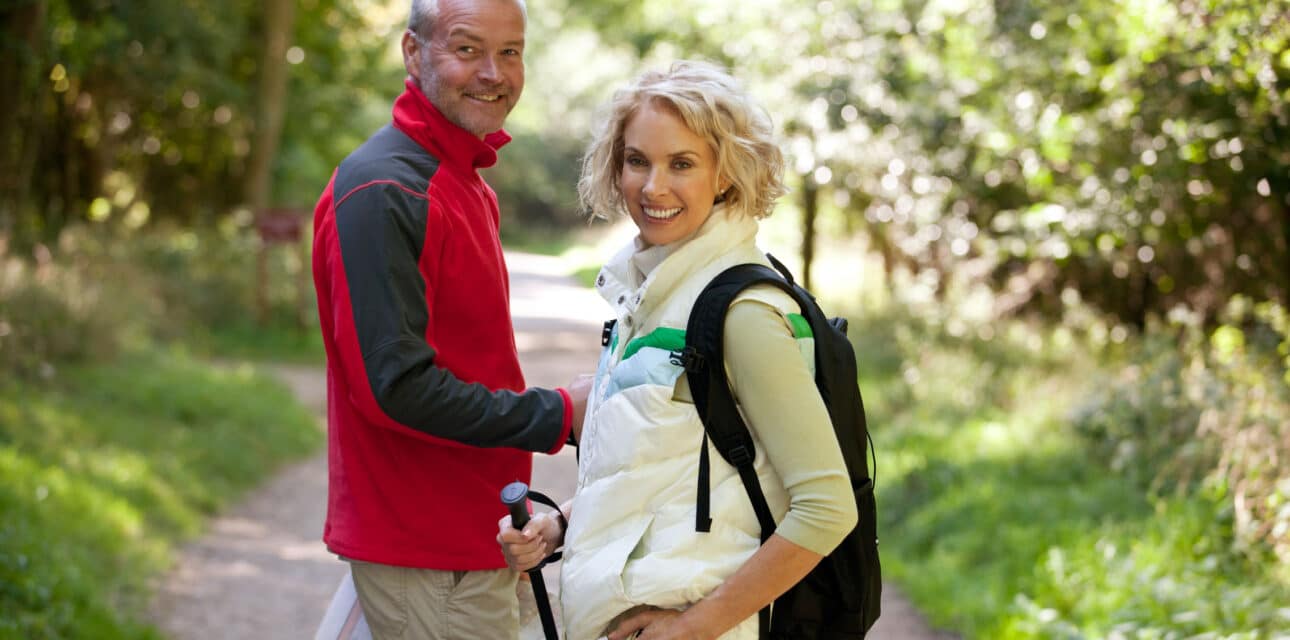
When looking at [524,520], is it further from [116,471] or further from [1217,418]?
[116,471]

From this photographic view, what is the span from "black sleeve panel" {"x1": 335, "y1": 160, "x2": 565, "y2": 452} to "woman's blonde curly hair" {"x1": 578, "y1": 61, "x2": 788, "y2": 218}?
1.55 feet

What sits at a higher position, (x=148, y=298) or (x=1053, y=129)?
(x=1053, y=129)

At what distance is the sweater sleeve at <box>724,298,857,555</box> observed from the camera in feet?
6.69

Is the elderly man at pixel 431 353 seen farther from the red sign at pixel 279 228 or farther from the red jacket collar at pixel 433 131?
the red sign at pixel 279 228

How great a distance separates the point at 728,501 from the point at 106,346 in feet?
33.4

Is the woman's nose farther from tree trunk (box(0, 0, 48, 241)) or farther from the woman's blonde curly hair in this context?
tree trunk (box(0, 0, 48, 241))

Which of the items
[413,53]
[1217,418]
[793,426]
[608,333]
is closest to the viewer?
[793,426]

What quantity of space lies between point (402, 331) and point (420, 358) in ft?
0.20

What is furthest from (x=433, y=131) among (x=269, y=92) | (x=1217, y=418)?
(x=269, y=92)

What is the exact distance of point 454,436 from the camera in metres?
2.47

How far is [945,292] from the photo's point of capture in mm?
14391

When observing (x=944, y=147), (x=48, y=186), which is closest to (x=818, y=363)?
(x=944, y=147)

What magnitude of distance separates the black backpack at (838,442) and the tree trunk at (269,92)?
58.6 ft

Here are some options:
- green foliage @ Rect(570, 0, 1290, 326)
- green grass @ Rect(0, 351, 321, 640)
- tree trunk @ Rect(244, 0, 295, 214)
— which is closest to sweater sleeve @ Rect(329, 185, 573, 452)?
green grass @ Rect(0, 351, 321, 640)
